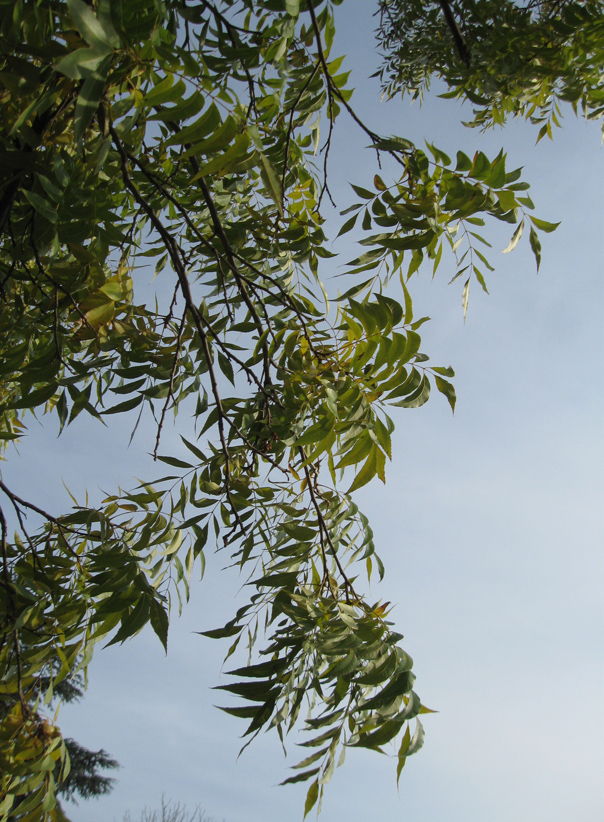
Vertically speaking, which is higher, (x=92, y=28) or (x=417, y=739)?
(x=92, y=28)

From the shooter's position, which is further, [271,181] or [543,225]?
[543,225]

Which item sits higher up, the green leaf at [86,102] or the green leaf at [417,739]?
the green leaf at [86,102]

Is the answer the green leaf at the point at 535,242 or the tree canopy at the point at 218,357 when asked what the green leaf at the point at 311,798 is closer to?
the tree canopy at the point at 218,357

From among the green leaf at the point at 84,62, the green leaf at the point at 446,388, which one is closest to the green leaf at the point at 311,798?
the green leaf at the point at 446,388

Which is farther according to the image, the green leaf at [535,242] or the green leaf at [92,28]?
the green leaf at [535,242]

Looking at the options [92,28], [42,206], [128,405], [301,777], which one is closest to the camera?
[92,28]

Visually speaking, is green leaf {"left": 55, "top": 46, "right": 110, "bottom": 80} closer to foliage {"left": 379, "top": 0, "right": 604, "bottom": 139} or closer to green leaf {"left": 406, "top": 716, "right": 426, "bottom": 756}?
green leaf {"left": 406, "top": 716, "right": 426, "bottom": 756}

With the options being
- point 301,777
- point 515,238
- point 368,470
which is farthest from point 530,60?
point 301,777

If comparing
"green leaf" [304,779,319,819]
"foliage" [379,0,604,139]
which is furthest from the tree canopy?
"foliage" [379,0,604,139]

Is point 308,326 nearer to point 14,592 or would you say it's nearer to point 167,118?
Result: point 167,118

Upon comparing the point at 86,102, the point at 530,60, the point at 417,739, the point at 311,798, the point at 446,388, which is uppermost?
the point at 530,60

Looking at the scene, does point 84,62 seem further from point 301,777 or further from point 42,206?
point 301,777

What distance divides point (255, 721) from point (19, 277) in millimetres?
918

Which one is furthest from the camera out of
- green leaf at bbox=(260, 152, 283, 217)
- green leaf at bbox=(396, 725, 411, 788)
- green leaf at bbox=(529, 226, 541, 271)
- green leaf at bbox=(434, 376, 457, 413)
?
green leaf at bbox=(529, 226, 541, 271)
